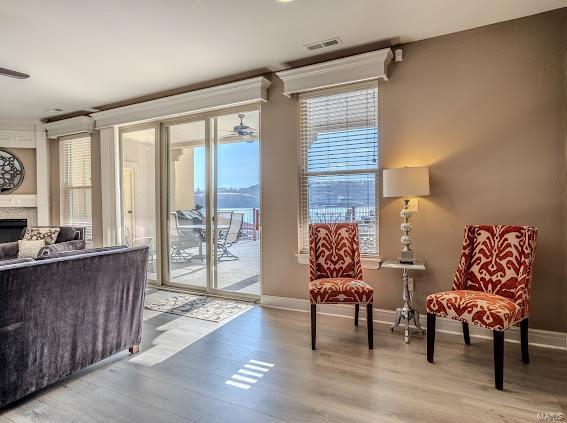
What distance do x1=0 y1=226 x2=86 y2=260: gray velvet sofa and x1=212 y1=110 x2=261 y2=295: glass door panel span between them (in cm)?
184

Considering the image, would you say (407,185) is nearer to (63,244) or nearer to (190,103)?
(190,103)

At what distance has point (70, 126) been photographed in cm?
534

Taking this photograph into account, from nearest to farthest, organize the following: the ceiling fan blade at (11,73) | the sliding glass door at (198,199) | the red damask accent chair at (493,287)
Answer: the red damask accent chair at (493,287) → the ceiling fan blade at (11,73) → the sliding glass door at (198,199)

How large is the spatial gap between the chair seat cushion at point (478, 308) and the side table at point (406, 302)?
449 millimetres

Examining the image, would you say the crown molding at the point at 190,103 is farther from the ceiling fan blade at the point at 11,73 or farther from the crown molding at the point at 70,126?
the ceiling fan blade at the point at 11,73

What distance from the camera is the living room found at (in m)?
2.08

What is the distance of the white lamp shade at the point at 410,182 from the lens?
2.85 meters

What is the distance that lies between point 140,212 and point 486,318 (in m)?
4.48

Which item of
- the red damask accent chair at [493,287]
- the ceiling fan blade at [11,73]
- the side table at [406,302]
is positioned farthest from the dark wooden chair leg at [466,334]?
the ceiling fan blade at [11,73]

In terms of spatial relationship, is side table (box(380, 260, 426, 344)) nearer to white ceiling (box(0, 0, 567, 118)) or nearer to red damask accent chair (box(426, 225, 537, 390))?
red damask accent chair (box(426, 225, 537, 390))

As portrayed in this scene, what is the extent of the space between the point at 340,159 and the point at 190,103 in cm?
208

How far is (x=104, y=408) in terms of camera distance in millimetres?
1960

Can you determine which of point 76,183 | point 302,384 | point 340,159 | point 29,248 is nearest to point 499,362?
point 302,384

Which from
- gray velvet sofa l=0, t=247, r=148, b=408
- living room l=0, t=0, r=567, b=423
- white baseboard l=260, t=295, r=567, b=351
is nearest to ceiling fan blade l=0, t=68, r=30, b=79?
living room l=0, t=0, r=567, b=423
